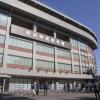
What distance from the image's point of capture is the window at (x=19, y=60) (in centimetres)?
3472

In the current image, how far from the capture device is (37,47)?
1581 inches

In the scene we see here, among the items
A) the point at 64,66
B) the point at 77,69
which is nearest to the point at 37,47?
the point at 64,66

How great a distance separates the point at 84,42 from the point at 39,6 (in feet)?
70.8

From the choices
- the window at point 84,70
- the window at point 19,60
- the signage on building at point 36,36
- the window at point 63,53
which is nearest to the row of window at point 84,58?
the window at point 84,70

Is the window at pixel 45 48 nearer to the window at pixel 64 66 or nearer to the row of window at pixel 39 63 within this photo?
the row of window at pixel 39 63

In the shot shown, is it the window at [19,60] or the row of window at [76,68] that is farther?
the row of window at [76,68]

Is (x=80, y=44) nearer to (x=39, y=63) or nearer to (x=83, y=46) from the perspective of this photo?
(x=83, y=46)

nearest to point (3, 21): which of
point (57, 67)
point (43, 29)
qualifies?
point (43, 29)

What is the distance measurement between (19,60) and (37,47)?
18.1 ft

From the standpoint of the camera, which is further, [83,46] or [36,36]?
[83,46]

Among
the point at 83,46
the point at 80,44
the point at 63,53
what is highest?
the point at 80,44

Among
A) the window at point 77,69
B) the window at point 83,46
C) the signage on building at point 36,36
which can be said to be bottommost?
the window at point 77,69

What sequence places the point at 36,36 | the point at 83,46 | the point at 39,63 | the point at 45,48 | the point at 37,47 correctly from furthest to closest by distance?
1. the point at 83,46
2. the point at 45,48
3. the point at 37,47
4. the point at 39,63
5. the point at 36,36

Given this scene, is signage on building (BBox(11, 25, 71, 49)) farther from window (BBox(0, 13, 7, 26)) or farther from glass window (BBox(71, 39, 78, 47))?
glass window (BBox(71, 39, 78, 47))
